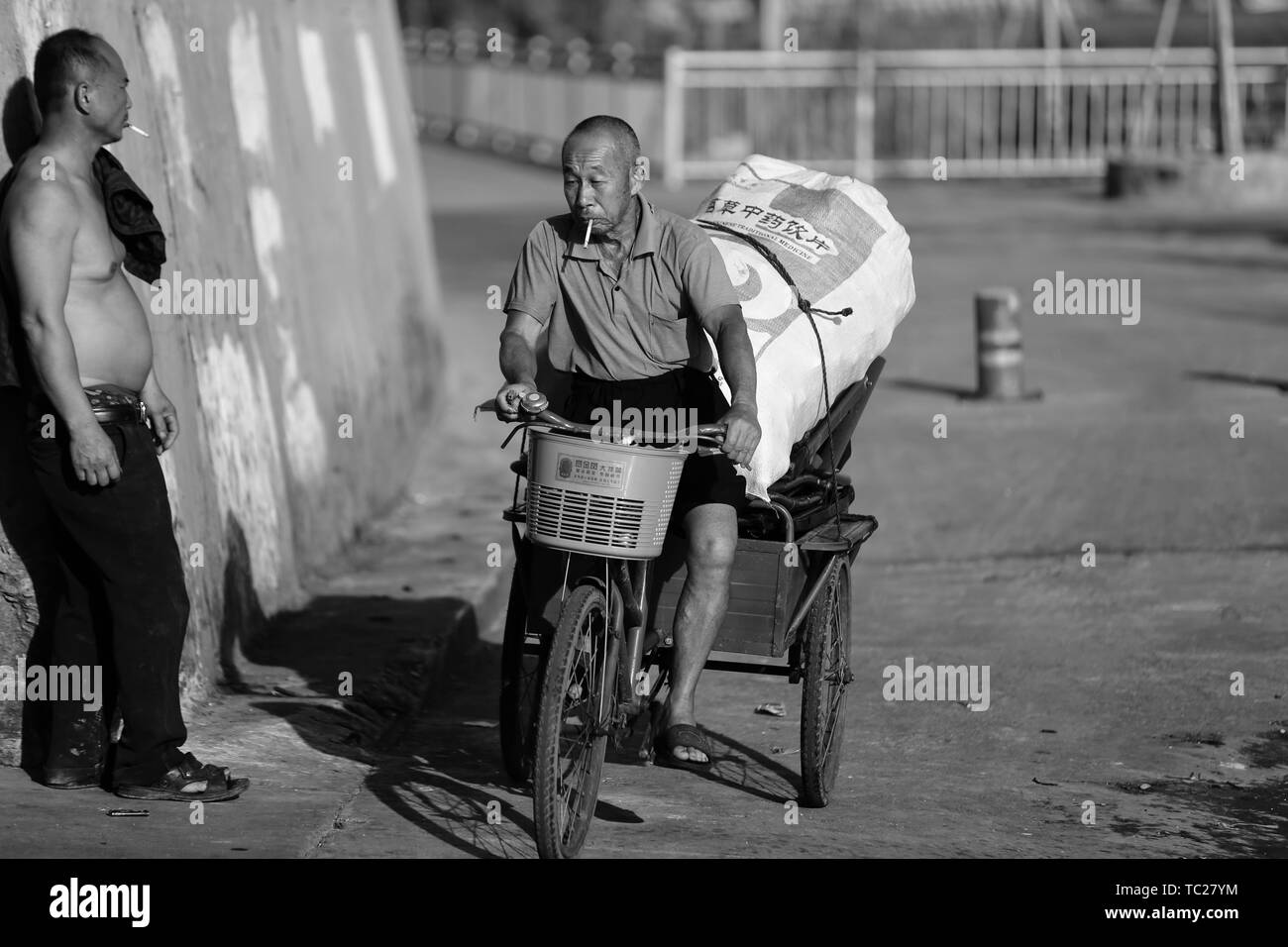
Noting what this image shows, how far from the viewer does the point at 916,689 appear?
742 centimetres

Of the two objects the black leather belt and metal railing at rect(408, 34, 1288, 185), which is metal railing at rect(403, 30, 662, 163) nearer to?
metal railing at rect(408, 34, 1288, 185)

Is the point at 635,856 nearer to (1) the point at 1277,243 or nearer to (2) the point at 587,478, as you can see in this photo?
(2) the point at 587,478

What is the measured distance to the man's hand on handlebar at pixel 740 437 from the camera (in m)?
5.09

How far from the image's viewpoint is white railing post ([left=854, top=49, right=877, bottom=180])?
26.9m

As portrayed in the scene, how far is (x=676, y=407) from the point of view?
18.4 feet

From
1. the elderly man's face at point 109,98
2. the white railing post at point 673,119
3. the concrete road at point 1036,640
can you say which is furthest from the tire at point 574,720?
Answer: the white railing post at point 673,119

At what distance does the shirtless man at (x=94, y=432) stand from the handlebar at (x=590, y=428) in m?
1.07

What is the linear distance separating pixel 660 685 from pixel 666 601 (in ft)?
0.87

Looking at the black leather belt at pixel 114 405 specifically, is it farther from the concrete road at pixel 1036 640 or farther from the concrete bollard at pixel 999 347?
the concrete bollard at pixel 999 347

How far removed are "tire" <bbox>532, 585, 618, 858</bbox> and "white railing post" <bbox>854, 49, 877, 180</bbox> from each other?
22221 millimetres

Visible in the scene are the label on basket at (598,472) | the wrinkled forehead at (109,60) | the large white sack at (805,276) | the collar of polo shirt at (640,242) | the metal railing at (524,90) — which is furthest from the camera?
the metal railing at (524,90)

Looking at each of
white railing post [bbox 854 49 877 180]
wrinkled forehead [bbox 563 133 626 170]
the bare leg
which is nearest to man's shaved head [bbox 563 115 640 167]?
wrinkled forehead [bbox 563 133 626 170]

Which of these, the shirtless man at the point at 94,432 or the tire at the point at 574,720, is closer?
the tire at the point at 574,720
